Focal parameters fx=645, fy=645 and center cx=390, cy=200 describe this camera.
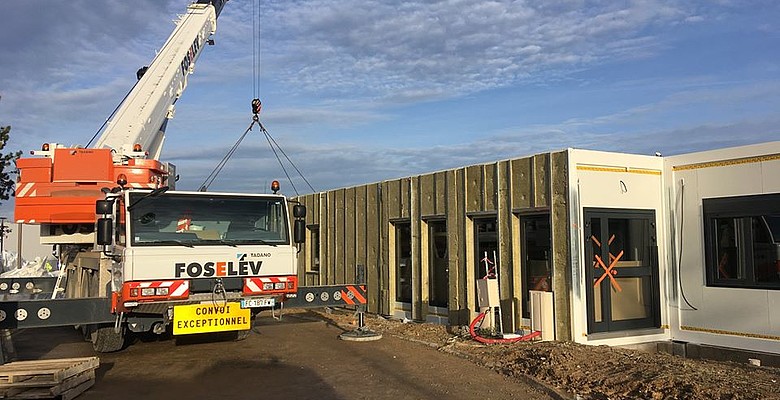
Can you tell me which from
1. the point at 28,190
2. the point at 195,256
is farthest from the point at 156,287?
the point at 28,190

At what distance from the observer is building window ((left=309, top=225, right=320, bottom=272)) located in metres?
18.6

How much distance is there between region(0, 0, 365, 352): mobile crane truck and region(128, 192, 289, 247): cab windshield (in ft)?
0.05

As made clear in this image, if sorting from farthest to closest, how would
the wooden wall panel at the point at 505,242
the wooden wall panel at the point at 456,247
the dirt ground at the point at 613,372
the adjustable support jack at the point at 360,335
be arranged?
the wooden wall panel at the point at 456,247 < the adjustable support jack at the point at 360,335 < the wooden wall panel at the point at 505,242 < the dirt ground at the point at 613,372

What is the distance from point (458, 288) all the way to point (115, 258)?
6.24 meters

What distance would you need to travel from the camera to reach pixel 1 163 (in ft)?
79.4

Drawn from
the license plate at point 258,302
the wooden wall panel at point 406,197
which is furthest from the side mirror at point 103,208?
the wooden wall panel at point 406,197

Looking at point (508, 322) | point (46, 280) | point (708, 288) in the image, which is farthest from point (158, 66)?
point (708, 288)

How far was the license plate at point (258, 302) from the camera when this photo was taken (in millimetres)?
8922

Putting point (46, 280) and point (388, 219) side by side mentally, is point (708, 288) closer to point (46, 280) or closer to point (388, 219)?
point (388, 219)

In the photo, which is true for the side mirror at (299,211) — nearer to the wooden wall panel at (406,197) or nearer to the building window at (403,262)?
the wooden wall panel at (406,197)

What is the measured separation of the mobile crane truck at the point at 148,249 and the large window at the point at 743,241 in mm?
5749

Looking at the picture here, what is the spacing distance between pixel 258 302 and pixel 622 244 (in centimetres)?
607

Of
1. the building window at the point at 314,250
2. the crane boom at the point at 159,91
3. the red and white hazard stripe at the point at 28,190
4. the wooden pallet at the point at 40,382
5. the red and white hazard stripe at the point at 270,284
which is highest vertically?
the crane boom at the point at 159,91

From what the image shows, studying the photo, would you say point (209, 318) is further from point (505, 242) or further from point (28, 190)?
point (505, 242)
